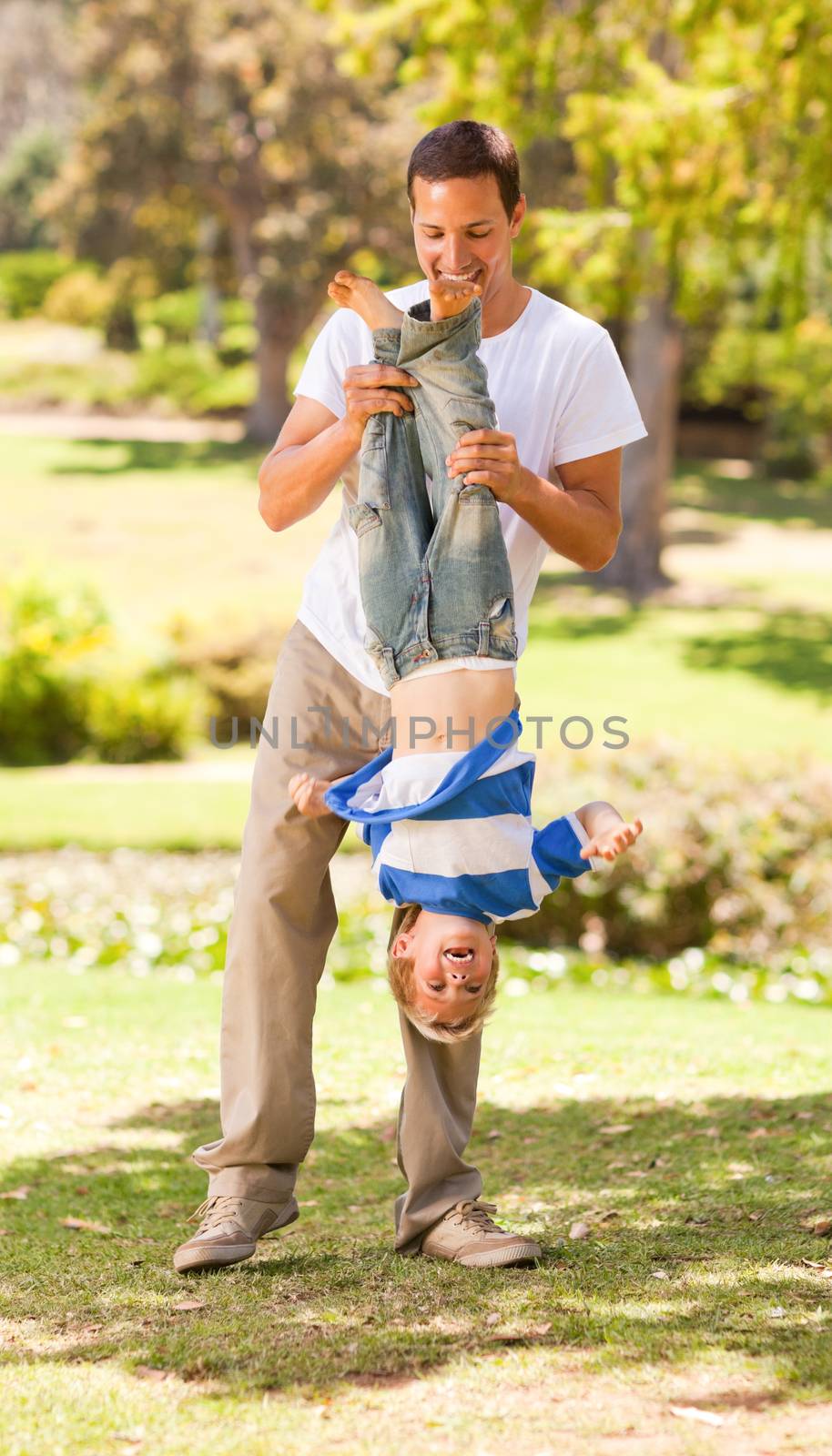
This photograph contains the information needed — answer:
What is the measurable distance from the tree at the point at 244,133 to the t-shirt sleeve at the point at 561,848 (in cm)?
2606

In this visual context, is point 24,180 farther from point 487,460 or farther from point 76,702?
point 487,460

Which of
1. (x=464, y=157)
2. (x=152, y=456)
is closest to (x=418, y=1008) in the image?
(x=464, y=157)

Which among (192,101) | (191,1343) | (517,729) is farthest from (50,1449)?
(192,101)

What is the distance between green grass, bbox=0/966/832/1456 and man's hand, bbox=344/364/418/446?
1.66 meters

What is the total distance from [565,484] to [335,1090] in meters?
2.74

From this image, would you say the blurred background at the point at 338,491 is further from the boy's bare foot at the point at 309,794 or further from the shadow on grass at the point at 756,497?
the boy's bare foot at the point at 309,794

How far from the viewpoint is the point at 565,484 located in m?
3.20

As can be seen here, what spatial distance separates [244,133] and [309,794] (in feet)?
92.6

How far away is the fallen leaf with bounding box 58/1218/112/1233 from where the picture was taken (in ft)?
12.8

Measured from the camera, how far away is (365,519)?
3.06m

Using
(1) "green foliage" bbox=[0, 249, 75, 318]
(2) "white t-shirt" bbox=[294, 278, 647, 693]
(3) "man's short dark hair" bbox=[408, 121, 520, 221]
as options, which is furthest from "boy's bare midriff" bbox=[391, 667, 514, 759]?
(1) "green foliage" bbox=[0, 249, 75, 318]

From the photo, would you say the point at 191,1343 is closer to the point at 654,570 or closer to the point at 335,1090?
the point at 335,1090

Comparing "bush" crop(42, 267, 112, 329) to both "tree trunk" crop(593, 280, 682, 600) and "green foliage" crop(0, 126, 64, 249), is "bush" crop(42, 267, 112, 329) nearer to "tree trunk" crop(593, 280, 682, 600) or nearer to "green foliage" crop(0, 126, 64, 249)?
"green foliage" crop(0, 126, 64, 249)

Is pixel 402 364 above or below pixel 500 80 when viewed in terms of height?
below
